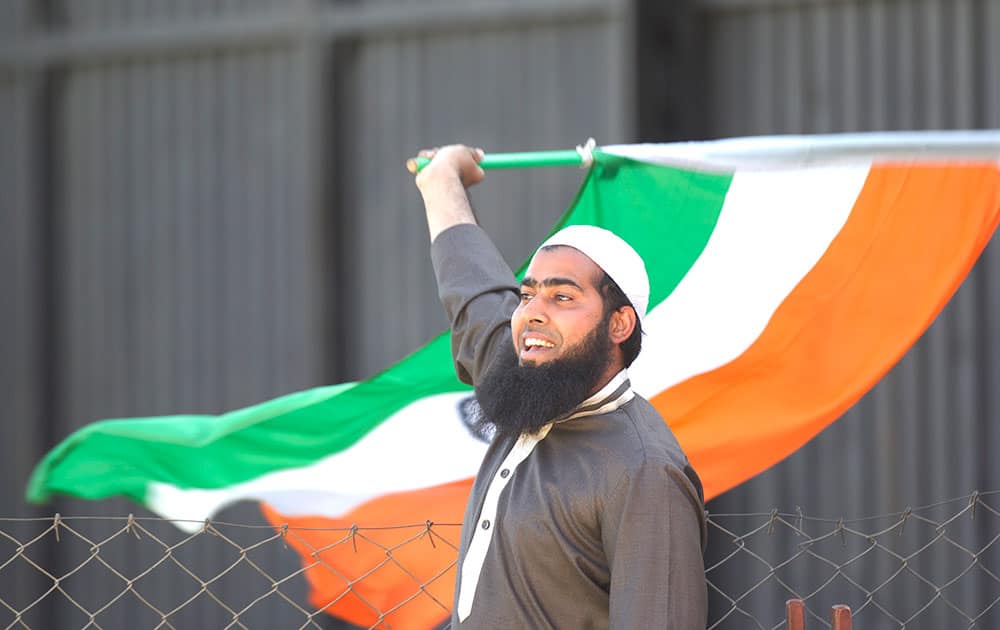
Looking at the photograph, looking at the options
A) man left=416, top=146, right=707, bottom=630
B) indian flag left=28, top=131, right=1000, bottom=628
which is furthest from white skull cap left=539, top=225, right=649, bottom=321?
indian flag left=28, top=131, right=1000, bottom=628

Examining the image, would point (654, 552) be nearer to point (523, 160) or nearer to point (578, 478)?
point (578, 478)

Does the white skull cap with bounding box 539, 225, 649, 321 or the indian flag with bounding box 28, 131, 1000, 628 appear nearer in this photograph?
the white skull cap with bounding box 539, 225, 649, 321

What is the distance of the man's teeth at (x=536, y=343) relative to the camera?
2.49 meters

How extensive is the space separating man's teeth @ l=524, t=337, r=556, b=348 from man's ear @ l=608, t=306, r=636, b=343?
13 centimetres

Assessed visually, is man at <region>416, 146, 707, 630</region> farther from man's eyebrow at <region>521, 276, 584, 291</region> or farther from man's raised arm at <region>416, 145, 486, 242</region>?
man's raised arm at <region>416, 145, 486, 242</region>

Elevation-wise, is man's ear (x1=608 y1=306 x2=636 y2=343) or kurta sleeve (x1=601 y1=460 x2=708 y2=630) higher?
man's ear (x1=608 y1=306 x2=636 y2=343)

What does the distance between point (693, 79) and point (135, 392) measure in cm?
363

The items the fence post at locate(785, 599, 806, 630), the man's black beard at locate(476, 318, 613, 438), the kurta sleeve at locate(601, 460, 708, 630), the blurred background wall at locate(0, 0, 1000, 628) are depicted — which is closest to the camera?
the kurta sleeve at locate(601, 460, 708, 630)

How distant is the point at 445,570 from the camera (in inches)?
123

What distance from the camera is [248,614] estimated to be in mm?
6727

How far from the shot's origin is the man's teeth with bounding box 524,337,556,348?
249 cm

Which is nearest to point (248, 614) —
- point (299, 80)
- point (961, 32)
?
point (299, 80)

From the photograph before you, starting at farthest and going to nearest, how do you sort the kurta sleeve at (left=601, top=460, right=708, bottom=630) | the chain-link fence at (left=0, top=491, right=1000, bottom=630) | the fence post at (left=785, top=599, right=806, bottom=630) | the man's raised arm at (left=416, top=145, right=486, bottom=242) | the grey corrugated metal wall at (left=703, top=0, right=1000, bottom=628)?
the grey corrugated metal wall at (left=703, top=0, right=1000, bottom=628) < the chain-link fence at (left=0, top=491, right=1000, bottom=630) < the man's raised arm at (left=416, top=145, right=486, bottom=242) < the fence post at (left=785, top=599, right=806, bottom=630) < the kurta sleeve at (left=601, top=460, right=708, bottom=630)

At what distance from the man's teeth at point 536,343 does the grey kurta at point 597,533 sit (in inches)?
6.3
